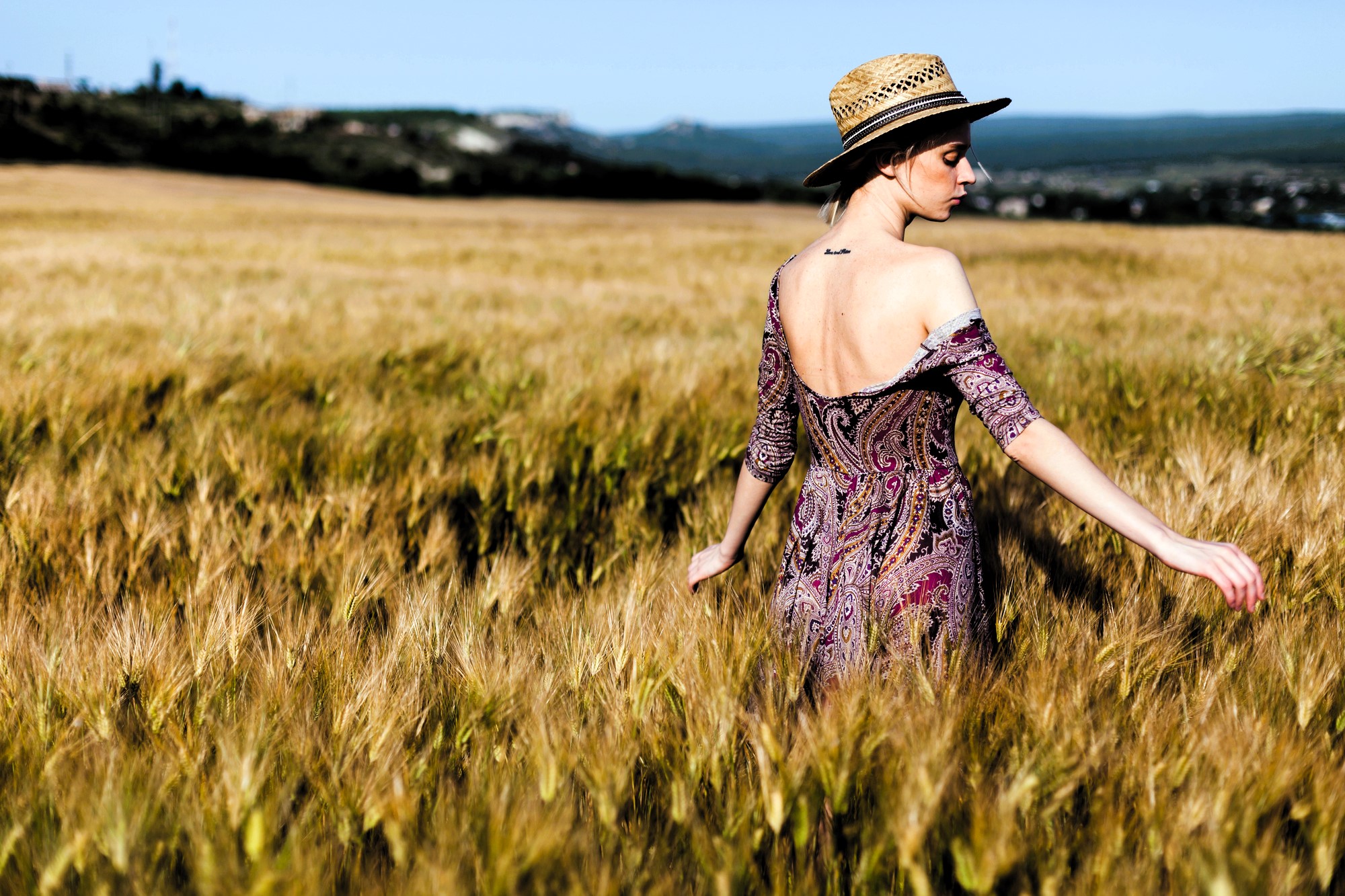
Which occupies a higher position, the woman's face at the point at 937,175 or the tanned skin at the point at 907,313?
the woman's face at the point at 937,175

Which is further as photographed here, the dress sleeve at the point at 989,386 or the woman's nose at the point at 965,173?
the woman's nose at the point at 965,173

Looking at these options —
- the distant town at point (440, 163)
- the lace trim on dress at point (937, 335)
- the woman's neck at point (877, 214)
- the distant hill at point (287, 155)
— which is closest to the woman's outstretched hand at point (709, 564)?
the lace trim on dress at point (937, 335)

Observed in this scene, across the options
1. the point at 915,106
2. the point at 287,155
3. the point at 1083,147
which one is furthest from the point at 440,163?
the point at 1083,147

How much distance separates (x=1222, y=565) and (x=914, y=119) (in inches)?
29.4

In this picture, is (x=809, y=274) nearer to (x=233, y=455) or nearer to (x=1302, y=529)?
(x=1302, y=529)

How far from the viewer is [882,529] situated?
146 cm

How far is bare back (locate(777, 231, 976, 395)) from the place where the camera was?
1.25 m

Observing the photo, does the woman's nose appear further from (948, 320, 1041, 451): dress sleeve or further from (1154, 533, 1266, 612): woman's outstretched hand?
(1154, 533, 1266, 612): woman's outstretched hand

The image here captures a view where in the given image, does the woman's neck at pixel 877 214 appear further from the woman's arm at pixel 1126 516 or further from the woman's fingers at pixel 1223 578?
the woman's fingers at pixel 1223 578

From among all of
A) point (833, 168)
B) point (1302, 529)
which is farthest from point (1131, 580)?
point (833, 168)

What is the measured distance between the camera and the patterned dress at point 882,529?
4.55 ft

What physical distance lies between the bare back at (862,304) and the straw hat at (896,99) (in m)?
0.16

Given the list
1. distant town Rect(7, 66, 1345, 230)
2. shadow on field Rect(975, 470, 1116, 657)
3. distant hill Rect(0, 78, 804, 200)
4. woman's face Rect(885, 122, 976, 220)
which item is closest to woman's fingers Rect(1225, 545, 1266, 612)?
shadow on field Rect(975, 470, 1116, 657)

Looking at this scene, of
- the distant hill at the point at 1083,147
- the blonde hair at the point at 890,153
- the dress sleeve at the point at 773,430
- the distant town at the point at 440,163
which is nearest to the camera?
the blonde hair at the point at 890,153
